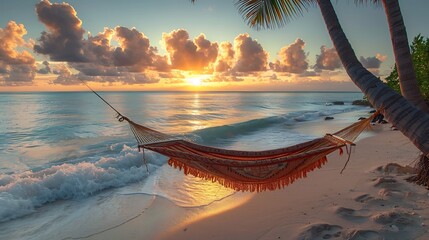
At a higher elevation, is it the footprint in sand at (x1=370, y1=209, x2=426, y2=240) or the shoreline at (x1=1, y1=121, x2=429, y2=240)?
the footprint in sand at (x1=370, y1=209, x2=426, y2=240)

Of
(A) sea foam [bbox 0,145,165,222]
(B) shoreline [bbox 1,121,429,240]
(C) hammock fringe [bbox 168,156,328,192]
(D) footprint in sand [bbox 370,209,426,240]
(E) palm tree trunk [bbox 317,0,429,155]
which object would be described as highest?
(E) palm tree trunk [bbox 317,0,429,155]

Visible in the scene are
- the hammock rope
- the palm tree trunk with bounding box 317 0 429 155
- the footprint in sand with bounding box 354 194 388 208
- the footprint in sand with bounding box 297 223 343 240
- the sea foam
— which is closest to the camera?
the palm tree trunk with bounding box 317 0 429 155

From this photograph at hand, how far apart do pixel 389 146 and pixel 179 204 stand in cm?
788

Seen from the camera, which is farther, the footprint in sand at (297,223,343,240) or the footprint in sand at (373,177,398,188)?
the footprint in sand at (373,177,398,188)

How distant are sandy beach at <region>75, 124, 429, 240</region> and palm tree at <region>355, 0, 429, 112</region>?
182 cm

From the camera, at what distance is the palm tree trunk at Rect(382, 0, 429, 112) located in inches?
101

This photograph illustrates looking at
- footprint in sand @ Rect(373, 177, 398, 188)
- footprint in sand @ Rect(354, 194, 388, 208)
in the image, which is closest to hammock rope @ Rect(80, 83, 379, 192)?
footprint in sand @ Rect(354, 194, 388, 208)

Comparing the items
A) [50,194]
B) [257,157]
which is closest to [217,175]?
[257,157]

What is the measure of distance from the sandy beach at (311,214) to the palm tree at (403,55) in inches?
71.5

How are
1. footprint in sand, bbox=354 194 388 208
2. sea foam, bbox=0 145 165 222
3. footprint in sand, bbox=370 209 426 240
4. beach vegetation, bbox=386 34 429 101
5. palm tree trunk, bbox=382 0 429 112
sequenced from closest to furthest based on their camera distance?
1. palm tree trunk, bbox=382 0 429 112
2. footprint in sand, bbox=370 209 426 240
3. footprint in sand, bbox=354 194 388 208
4. sea foam, bbox=0 145 165 222
5. beach vegetation, bbox=386 34 429 101

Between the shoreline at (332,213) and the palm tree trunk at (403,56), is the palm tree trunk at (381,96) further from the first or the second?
the shoreline at (332,213)

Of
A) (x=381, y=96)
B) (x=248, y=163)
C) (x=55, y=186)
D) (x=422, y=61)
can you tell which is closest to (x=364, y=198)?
(x=248, y=163)

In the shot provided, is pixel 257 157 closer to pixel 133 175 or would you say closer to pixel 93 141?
pixel 133 175

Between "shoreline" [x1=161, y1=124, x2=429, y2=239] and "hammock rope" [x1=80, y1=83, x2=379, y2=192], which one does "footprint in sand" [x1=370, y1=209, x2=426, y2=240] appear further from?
"hammock rope" [x1=80, y1=83, x2=379, y2=192]
